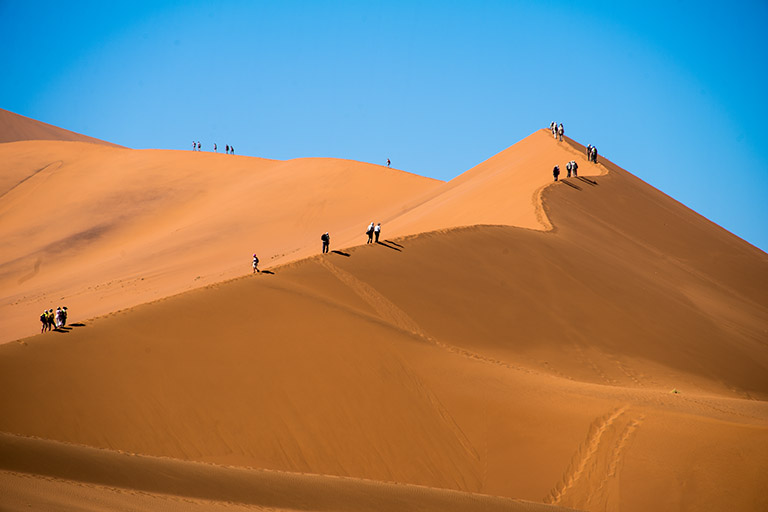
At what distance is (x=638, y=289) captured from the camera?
1021 inches

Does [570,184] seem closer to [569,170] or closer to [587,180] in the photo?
[569,170]

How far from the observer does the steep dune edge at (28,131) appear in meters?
108

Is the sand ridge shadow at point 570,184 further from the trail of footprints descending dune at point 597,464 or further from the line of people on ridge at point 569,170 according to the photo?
the trail of footprints descending dune at point 597,464

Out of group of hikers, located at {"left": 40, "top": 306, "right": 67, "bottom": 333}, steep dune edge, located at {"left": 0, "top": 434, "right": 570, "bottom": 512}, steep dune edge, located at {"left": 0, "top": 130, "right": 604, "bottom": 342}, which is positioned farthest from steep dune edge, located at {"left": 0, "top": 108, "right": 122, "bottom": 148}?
steep dune edge, located at {"left": 0, "top": 434, "right": 570, "bottom": 512}

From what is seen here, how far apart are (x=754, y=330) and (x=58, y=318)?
71.2ft

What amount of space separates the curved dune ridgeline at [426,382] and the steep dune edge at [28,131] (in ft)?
277

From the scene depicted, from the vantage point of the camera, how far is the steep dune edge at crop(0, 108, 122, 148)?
108 m

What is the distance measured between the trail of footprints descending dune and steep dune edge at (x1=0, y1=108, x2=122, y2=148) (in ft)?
331

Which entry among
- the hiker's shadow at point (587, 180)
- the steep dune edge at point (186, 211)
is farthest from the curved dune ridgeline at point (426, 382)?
the hiker's shadow at point (587, 180)

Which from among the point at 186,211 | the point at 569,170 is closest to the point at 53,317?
the point at 569,170

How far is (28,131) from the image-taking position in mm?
110812

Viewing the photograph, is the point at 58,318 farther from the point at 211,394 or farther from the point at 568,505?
the point at 568,505

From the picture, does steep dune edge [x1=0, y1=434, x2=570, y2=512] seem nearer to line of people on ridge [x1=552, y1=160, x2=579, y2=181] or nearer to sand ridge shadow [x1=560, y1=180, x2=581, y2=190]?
line of people on ridge [x1=552, y1=160, x2=579, y2=181]

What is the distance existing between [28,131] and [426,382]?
4261 inches
